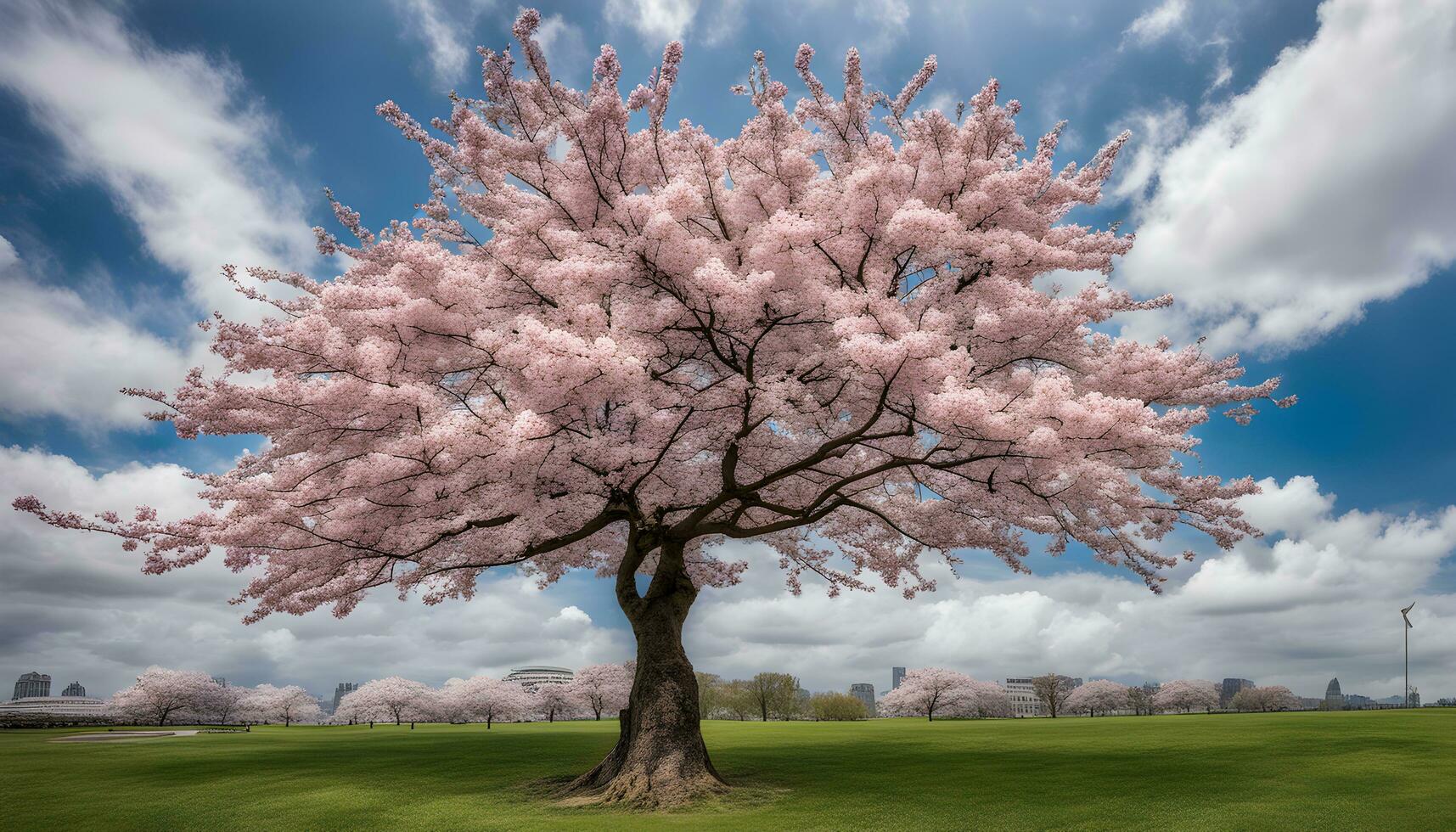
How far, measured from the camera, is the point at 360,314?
12023 millimetres

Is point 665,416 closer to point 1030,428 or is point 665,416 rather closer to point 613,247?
point 613,247

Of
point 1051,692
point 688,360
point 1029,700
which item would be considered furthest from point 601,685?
point 1029,700

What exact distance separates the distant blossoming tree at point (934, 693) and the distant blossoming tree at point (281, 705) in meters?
51.2

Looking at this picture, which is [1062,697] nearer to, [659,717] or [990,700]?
[990,700]

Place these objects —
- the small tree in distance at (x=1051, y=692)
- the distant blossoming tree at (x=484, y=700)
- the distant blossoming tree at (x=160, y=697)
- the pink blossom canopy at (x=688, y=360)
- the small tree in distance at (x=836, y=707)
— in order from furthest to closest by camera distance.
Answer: the small tree in distance at (x=1051, y=692) < the small tree in distance at (x=836, y=707) < the distant blossoming tree at (x=484, y=700) < the distant blossoming tree at (x=160, y=697) < the pink blossom canopy at (x=688, y=360)

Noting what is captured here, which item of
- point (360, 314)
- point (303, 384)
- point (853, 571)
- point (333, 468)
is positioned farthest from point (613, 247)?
point (853, 571)

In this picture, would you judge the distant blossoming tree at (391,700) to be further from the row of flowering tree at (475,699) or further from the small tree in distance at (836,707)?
the small tree in distance at (836,707)

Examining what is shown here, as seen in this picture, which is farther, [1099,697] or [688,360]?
[1099,697]

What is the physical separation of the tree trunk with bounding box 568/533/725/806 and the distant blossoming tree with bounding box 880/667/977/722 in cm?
4915

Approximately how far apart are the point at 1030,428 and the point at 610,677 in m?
55.2

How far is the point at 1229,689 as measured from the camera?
130250 mm

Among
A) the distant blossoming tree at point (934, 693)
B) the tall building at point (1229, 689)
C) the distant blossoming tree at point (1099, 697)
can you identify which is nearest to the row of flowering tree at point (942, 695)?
the distant blossoming tree at point (934, 693)

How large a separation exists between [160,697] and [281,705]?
1583cm

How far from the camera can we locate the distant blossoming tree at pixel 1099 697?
73.3m
